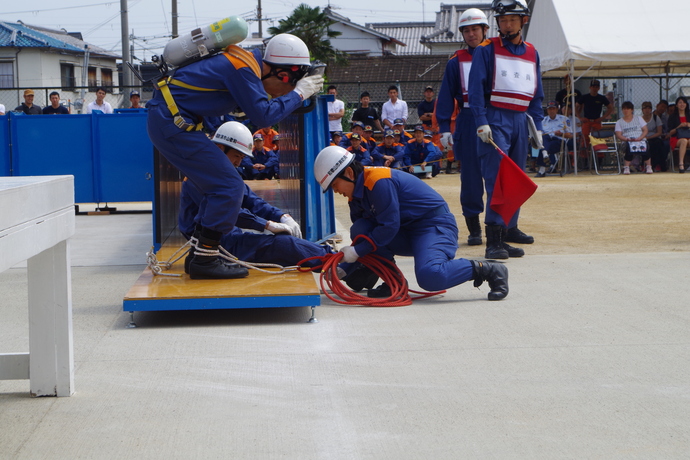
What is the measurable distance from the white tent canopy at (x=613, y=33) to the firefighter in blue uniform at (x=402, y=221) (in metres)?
12.2

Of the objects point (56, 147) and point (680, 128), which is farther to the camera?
point (680, 128)

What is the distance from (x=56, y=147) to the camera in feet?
42.0

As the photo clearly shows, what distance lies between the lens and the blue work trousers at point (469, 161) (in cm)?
788

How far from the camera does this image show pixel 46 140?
1279 cm

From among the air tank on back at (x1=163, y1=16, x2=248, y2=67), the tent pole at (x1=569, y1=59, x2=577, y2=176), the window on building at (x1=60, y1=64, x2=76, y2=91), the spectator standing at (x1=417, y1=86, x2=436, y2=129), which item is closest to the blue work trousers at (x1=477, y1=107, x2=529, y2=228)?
the air tank on back at (x1=163, y1=16, x2=248, y2=67)

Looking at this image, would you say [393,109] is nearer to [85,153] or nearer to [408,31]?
[85,153]

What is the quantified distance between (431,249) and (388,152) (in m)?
11.0

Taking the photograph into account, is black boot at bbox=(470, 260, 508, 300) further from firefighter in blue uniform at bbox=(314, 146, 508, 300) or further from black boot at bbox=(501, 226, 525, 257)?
black boot at bbox=(501, 226, 525, 257)

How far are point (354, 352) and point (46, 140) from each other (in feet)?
32.2

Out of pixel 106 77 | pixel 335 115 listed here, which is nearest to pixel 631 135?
pixel 335 115

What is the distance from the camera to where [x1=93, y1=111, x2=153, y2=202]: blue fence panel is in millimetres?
12609

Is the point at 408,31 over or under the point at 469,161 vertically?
over

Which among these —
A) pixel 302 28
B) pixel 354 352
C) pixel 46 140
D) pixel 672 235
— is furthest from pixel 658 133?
pixel 302 28

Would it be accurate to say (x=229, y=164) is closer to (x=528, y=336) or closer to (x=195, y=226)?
(x=195, y=226)
